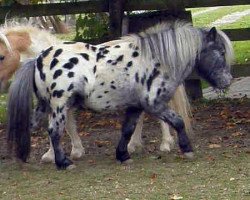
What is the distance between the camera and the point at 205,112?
1027cm

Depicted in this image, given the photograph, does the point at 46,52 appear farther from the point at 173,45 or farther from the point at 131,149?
the point at 131,149

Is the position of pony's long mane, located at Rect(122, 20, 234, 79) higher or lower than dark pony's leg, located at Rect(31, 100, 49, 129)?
higher

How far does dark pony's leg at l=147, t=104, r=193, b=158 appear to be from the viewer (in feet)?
23.7

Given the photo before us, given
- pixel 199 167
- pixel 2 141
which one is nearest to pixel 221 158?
pixel 199 167

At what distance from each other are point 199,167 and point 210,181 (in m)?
0.55

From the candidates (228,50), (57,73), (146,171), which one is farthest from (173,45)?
(146,171)

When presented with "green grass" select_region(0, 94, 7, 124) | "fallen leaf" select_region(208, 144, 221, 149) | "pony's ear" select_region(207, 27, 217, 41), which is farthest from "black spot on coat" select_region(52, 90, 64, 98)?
"green grass" select_region(0, 94, 7, 124)

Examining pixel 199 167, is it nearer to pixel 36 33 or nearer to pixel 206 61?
pixel 206 61

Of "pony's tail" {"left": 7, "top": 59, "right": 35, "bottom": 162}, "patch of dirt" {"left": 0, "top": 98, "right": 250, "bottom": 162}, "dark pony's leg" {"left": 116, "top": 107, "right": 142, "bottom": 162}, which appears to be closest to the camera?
"pony's tail" {"left": 7, "top": 59, "right": 35, "bottom": 162}

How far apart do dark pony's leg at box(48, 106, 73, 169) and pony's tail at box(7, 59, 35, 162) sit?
0.83 feet

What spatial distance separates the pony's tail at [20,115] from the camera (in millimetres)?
7047

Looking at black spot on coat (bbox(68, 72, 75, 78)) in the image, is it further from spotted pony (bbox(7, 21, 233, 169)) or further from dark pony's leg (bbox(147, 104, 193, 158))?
dark pony's leg (bbox(147, 104, 193, 158))

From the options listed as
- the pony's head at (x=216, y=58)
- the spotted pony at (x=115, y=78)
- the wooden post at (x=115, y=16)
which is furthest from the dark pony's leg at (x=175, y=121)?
the wooden post at (x=115, y=16)

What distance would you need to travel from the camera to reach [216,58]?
24.5ft
